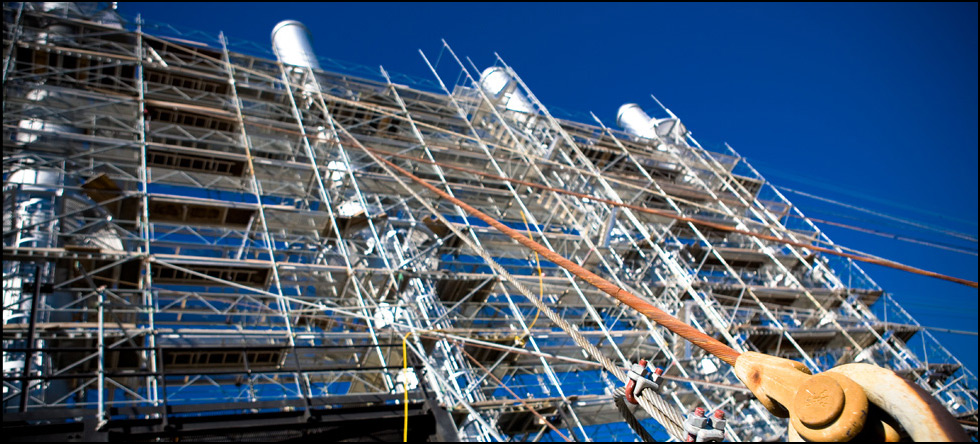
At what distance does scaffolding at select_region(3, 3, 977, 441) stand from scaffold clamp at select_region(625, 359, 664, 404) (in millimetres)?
3167

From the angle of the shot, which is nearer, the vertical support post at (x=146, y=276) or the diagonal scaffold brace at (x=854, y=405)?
the diagonal scaffold brace at (x=854, y=405)

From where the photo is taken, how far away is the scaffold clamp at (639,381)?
3.38 meters

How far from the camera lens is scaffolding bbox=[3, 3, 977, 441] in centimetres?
952

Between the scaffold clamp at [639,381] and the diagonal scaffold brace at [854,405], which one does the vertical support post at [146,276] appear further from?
the diagonal scaffold brace at [854,405]

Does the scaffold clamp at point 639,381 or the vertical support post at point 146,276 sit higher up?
the vertical support post at point 146,276

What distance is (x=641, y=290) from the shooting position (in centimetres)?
1596

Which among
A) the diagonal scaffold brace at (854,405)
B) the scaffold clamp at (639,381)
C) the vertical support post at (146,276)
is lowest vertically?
the diagonal scaffold brace at (854,405)

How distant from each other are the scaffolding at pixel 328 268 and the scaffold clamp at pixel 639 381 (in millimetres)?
3167

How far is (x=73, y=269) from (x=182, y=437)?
21.0 ft

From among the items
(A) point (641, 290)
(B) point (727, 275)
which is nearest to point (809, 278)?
(B) point (727, 275)

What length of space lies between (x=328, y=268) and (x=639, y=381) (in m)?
9.84

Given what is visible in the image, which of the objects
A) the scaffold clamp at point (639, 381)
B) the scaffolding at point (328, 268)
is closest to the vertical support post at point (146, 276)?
the scaffolding at point (328, 268)

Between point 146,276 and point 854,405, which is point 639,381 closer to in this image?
point 854,405

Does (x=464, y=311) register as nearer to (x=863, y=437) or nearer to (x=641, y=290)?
A: (x=641, y=290)
